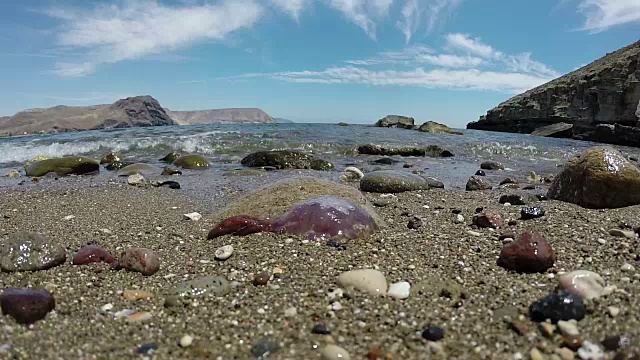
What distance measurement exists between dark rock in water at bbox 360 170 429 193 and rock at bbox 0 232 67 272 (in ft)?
14.8

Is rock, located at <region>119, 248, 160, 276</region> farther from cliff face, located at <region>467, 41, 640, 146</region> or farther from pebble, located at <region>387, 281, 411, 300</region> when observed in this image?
cliff face, located at <region>467, 41, 640, 146</region>

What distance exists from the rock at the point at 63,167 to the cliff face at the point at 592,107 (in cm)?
2631

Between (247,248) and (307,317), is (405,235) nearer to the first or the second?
(247,248)

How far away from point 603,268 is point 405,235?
151 centimetres

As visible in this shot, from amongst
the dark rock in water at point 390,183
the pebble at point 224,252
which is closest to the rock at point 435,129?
the dark rock in water at point 390,183

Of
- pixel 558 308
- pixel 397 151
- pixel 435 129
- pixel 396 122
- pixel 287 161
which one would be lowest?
pixel 558 308

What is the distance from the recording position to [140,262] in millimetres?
2979

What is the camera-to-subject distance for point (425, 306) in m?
2.32

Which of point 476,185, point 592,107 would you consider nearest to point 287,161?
point 476,185

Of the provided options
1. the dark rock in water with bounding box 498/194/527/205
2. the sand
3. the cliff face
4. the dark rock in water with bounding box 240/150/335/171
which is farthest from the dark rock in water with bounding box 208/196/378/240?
the cliff face

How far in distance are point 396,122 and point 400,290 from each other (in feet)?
132

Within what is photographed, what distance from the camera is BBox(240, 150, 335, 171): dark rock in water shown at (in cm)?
1020

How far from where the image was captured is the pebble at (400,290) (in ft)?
8.04

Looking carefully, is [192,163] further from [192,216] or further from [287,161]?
[192,216]
